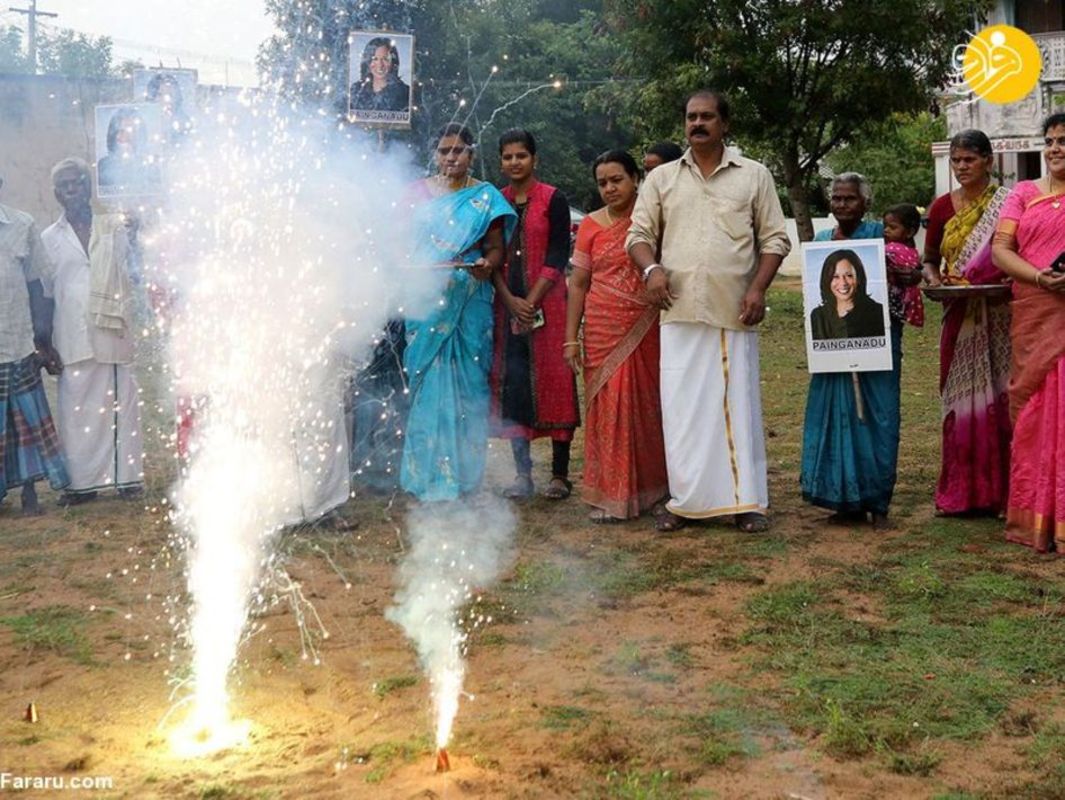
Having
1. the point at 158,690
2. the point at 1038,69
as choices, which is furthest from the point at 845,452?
the point at 1038,69

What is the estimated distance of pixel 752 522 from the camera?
605 centimetres

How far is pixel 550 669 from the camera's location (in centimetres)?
409

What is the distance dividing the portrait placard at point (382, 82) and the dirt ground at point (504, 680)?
232 centimetres

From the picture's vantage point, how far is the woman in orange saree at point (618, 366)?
642 centimetres

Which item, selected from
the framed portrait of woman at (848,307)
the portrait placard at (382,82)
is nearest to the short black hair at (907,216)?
the framed portrait of woman at (848,307)

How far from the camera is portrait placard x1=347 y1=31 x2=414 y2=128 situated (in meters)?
6.75

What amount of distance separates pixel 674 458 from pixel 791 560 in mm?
891

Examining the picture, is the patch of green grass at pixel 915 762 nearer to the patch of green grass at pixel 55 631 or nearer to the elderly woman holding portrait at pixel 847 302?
the patch of green grass at pixel 55 631

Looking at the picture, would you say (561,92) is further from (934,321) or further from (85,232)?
(85,232)

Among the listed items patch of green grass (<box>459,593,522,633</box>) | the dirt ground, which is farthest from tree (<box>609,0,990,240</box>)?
patch of green grass (<box>459,593,522,633</box>)

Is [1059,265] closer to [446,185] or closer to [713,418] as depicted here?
[713,418]

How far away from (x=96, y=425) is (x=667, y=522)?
358 centimetres

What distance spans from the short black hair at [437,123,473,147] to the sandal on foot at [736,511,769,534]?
2.61 meters

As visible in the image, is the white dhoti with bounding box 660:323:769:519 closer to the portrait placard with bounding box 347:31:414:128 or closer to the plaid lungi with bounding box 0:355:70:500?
the portrait placard with bounding box 347:31:414:128
